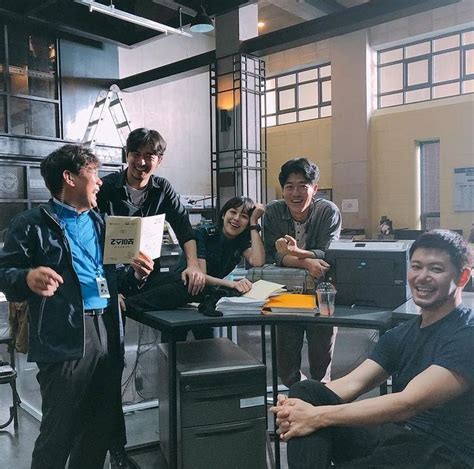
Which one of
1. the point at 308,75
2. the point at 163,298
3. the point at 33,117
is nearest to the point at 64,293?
the point at 163,298

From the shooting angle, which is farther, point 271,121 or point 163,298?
point 271,121

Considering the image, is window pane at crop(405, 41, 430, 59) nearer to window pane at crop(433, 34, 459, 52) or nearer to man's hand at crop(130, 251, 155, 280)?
window pane at crop(433, 34, 459, 52)

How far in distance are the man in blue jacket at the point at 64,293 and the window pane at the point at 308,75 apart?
26.2 ft

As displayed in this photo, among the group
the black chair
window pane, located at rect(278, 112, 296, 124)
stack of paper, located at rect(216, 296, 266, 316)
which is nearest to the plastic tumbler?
stack of paper, located at rect(216, 296, 266, 316)

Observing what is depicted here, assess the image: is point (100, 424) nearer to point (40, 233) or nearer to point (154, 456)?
point (154, 456)

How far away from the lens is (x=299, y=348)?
2.59m

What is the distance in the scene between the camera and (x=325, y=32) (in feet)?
14.9

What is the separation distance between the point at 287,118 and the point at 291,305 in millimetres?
7815

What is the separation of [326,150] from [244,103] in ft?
12.7

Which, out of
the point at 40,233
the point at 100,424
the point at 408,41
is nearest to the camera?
the point at 40,233

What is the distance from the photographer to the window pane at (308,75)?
29.8 ft

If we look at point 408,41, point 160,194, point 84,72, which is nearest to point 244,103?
point 84,72

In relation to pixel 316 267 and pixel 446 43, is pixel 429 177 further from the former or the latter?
pixel 316 267

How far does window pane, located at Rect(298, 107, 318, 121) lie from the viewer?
356 inches
